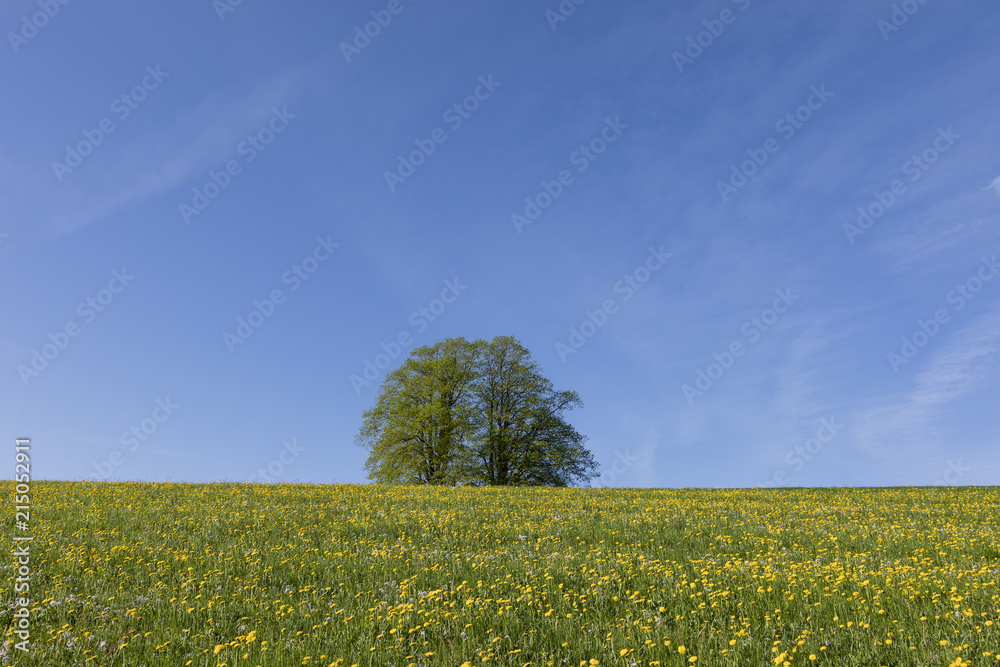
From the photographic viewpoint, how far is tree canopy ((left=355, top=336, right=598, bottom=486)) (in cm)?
4162

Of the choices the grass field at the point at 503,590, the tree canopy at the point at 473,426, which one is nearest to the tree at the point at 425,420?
the tree canopy at the point at 473,426

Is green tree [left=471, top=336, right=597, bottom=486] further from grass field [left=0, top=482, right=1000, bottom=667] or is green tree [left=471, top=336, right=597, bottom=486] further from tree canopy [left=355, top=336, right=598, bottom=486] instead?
grass field [left=0, top=482, right=1000, bottom=667]

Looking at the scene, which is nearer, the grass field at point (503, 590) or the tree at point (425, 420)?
the grass field at point (503, 590)

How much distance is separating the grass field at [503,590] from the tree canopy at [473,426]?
26824 millimetres

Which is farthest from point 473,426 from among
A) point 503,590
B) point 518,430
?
point 503,590

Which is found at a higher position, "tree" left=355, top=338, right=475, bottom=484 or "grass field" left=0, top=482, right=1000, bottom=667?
"tree" left=355, top=338, right=475, bottom=484

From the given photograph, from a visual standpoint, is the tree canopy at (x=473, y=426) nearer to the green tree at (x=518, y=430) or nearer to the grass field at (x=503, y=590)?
the green tree at (x=518, y=430)

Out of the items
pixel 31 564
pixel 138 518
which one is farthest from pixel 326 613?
pixel 138 518

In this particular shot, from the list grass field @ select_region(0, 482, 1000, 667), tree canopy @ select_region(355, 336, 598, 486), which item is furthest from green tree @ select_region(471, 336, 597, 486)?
grass field @ select_region(0, 482, 1000, 667)

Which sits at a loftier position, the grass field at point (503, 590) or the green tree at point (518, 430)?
the green tree at point (518, 430)

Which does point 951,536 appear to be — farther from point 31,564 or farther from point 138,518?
point 138,518

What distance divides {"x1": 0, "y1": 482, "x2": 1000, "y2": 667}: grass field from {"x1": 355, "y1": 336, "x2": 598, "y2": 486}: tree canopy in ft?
88.0

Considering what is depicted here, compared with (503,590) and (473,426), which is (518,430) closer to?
(473,426)

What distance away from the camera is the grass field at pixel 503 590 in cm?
588
